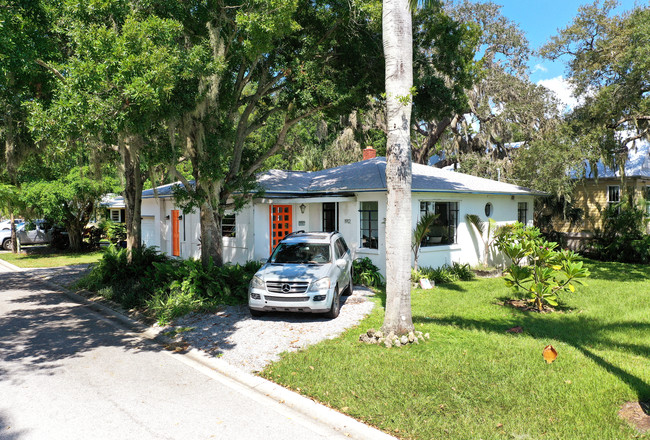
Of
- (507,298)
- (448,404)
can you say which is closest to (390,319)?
(448,404)

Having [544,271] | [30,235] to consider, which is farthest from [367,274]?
[30,235]

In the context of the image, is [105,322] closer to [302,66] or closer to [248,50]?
[248,50]

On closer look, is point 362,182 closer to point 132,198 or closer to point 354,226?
point 354,226

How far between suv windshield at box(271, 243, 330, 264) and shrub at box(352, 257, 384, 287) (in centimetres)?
279

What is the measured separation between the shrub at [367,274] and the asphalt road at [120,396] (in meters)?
6.06

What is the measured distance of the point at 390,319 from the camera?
21.8 ft

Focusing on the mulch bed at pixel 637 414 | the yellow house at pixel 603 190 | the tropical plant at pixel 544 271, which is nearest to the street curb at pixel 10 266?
the tropical plant at pixel 544 271

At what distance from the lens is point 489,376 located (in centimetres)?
523

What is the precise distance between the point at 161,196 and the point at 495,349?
14.6m

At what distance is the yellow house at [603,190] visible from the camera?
784 inches

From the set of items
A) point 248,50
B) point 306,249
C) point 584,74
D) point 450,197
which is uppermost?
point 584,74

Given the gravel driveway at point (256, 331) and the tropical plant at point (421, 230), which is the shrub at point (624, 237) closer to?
the tropical plant at point (421, 230)

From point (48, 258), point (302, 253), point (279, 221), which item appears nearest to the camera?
point (302, 253)

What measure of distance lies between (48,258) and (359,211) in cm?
1605
